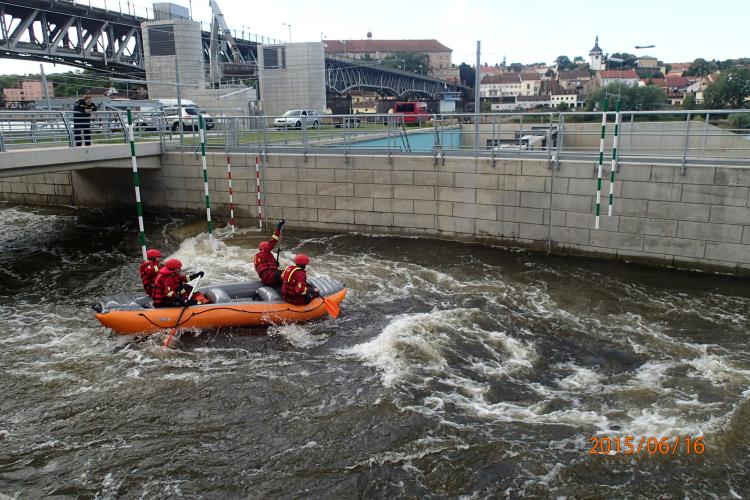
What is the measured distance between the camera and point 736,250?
11.2m

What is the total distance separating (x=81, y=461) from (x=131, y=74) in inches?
2271

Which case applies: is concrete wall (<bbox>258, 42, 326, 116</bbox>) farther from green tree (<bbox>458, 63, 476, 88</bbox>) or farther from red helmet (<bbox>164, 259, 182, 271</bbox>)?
green tree (<bbox>458, 63, 476, 88</bbox>)

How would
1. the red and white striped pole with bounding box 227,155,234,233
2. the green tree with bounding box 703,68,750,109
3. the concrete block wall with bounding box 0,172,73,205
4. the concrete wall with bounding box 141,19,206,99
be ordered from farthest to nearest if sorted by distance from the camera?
the green tree with bounding box 703,68,750,109
the concrete wall with bounding box 141,19,206,99
the concrete block wall with bounding box 0,172,73,205
the red and white striped pole with bounding box 227,155,234,233

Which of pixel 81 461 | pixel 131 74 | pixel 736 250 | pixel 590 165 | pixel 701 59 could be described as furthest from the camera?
pixel 701 59

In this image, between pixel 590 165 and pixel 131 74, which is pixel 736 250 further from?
A: pixel 131 74

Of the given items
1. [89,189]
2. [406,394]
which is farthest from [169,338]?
[89,189]

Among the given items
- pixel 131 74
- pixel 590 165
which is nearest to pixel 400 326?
pixel 590 165

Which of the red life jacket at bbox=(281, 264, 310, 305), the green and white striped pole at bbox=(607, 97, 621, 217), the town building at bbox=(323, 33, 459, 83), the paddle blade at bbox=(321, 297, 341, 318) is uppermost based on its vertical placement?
the town building at bbox=(323, 33, 459, 83)

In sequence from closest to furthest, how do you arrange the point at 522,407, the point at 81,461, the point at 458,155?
1. the point at 81,461
2. the point at 522,407
3. the point at 458,155

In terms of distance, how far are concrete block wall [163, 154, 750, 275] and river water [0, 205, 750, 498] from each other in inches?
34.3

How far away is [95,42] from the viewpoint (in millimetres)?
51719

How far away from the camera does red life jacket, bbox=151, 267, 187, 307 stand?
882 centimetres
